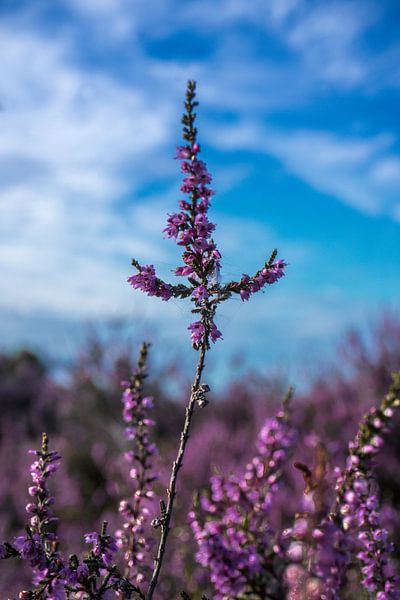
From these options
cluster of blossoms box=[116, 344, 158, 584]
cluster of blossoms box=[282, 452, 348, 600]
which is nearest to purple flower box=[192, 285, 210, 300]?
cluster of blossoms box=[116, 344, 158, 584]

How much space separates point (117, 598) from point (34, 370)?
30.9m

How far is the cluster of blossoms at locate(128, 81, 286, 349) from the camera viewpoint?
2590 millimetres

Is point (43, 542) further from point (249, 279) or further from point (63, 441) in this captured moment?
point (63, 441)

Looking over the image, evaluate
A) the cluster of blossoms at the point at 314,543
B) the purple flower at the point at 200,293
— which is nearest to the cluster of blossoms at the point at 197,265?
the purple flower at the point at 200,293

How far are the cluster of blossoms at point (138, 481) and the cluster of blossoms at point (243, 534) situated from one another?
0.40 meters

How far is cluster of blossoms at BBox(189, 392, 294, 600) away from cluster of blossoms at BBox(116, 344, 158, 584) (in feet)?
1.30

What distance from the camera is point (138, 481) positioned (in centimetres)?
323

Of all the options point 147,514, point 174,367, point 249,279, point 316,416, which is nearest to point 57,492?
point 174,367

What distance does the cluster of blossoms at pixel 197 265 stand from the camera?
2590 millimetres

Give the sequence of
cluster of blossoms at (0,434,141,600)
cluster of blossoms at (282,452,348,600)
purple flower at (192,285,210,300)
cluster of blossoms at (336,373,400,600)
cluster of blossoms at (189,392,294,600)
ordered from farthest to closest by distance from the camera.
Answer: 1. purple flower at (192,285,210,300)
2. cluster of blossoms at (336,373,400,600)
3. cluster of blossoms at (0,434,141,600)
4. cluster of blossoms at (189,392,294,600)
5. cluster of blossoms at (282,452,348,600)

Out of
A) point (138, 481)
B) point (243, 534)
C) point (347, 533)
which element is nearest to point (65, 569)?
point (243, 534)

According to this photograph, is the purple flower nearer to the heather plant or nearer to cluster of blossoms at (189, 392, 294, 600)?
the heather plant

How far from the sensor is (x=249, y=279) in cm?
270

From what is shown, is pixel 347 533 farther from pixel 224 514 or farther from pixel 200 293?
pixel 200 293
